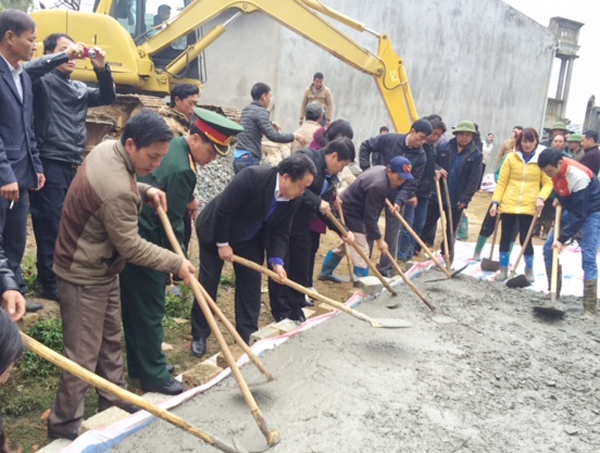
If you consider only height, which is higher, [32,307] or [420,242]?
[420,242]

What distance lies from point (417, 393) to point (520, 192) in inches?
149

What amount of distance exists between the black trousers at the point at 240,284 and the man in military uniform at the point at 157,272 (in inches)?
24.6

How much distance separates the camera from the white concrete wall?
1337 cm

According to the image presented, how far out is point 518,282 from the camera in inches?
242

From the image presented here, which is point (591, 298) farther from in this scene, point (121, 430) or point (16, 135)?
point (16, 135)

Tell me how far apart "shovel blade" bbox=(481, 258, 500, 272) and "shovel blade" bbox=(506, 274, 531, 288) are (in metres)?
0.74

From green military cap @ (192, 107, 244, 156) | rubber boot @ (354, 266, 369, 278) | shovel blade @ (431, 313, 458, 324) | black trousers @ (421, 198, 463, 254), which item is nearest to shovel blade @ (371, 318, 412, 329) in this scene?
shovel blade @ (431, 313, 458, 324)

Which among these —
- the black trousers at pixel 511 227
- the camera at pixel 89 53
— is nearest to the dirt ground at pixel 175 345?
the black trousers at pixel 511 227

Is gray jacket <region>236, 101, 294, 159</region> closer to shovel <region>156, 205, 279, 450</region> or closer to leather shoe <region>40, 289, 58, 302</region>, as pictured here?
leather shoe <region>40, 289, 58, 302</region>

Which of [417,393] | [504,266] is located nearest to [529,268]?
[504,266]

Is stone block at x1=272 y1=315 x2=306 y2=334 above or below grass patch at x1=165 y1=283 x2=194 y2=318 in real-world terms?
above

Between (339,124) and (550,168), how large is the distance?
2.20 metres

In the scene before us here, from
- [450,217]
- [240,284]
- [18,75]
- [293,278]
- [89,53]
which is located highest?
[89,53]

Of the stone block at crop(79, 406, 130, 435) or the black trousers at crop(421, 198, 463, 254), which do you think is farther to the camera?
the black trousers at crop(421, 198, 463, 254)
